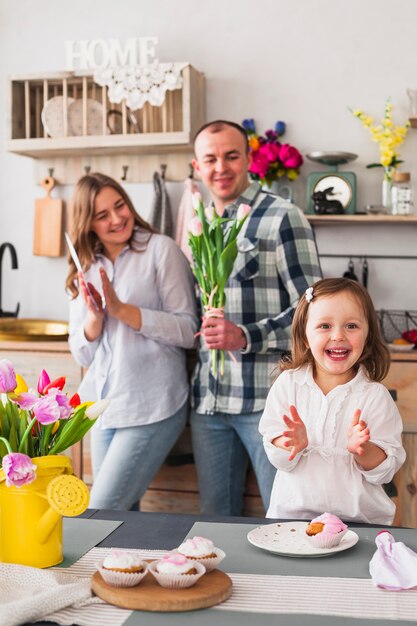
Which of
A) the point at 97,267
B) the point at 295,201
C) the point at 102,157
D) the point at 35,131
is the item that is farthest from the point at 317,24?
the point at 97,267

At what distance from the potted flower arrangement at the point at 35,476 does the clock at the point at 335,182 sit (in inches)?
98.7

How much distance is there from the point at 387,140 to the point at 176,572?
2835 millimetres

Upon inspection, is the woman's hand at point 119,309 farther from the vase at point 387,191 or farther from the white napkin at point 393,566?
the vase at point 387,191

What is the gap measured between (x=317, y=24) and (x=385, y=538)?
9.78ft

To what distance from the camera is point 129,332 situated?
251cm

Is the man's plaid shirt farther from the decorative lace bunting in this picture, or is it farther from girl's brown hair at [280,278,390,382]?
the decorative lace bunting

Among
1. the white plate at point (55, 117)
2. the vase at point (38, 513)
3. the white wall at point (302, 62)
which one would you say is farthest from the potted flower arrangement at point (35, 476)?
the white plate at point (55, 117)

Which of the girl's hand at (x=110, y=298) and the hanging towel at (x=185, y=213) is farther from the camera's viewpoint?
the hanging towel at (x=185, y=213)

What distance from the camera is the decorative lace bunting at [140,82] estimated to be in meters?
3.60

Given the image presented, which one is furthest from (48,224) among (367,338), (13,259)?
(367,338)

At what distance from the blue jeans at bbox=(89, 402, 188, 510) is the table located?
2.63ft

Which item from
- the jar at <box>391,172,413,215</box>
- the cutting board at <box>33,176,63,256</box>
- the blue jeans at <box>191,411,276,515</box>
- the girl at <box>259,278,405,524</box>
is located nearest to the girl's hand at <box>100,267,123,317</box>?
the blue jeans at <box>191,411,276,515</box>

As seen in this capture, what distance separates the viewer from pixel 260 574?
1.24 metres

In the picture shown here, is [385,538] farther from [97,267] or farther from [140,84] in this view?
[140,84]
